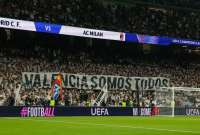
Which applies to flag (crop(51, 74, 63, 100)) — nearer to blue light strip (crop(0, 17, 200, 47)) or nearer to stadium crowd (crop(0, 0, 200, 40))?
blue light strip (crop(0, 17, 200, 47))

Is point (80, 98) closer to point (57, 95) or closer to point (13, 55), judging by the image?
point (57, 95)

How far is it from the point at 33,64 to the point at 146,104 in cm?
944

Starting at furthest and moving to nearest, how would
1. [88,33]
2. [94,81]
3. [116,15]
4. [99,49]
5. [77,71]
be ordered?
[116,15] → [99,49] → [77,71] → [88,33] → [94,81]

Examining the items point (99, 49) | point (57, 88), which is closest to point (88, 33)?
Answer: point (99, 49)

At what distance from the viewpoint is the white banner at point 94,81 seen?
127 feet

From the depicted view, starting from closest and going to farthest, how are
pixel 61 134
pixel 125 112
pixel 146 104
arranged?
pixel 61 134 < pixel 125 112 < pixel 146 104

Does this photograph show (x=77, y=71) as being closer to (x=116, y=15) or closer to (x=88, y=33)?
(x=88, y=33)

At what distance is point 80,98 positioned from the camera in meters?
41.3

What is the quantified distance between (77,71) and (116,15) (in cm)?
989

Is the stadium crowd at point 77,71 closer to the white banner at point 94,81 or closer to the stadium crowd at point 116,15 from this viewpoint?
the white banner at point 94,81

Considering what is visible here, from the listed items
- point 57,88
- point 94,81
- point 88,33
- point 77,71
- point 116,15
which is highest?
point 116,15

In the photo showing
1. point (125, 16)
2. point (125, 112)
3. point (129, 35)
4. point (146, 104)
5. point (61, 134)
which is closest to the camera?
point (61, 134)

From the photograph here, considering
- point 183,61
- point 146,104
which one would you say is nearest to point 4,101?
point 146,104

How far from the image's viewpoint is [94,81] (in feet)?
138
